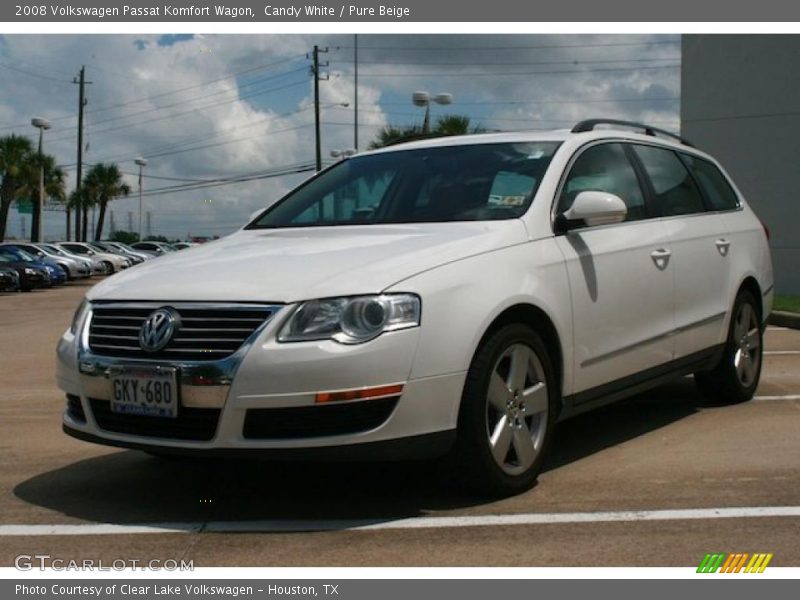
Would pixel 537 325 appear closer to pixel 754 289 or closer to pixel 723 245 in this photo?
pixel 723 245

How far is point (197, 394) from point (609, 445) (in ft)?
8.53

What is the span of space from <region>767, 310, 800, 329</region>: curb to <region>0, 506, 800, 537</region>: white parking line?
343 inches

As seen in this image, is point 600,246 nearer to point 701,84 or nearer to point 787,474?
point 787,474

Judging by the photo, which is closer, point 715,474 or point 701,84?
point 715,474

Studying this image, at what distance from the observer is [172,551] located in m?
3.80

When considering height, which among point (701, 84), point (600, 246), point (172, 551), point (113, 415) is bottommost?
point (172, 551)

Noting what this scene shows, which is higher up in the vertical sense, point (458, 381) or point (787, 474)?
point (458, 381)

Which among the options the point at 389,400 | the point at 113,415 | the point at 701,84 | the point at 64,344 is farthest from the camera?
the point at 701,84

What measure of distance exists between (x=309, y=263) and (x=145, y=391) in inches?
34.5

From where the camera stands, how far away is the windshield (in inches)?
197

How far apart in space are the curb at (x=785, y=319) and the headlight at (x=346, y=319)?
31.6 feet

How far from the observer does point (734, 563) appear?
3.59 metres

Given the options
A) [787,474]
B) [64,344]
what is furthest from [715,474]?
[64,344]

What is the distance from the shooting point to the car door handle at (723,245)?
6246 millimetres
